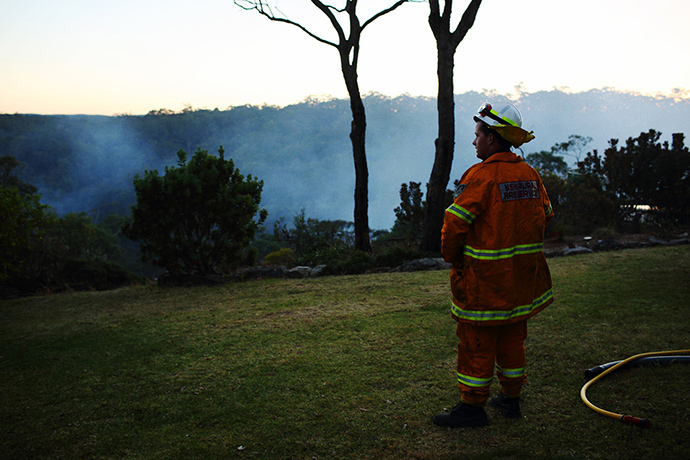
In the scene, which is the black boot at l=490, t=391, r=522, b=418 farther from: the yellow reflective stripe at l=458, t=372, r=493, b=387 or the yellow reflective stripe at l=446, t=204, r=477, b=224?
the yellow reflective stripe at l=446, t=204, r=477, b=224

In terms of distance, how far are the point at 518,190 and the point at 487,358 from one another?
96 centimetres

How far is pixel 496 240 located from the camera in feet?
7.70

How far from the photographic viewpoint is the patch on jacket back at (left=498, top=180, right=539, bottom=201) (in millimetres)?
2381

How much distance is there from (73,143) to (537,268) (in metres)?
60.5

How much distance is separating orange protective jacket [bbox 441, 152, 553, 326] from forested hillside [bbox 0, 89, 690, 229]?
42882 mm

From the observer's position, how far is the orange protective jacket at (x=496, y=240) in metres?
2.34

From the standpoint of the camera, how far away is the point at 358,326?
459 cm

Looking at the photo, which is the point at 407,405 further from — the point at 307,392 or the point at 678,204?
the point at 678,204

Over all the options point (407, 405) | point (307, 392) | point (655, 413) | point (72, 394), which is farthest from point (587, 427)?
point (72, 394)

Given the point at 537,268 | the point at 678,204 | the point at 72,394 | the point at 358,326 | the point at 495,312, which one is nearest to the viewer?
the point at 495,312

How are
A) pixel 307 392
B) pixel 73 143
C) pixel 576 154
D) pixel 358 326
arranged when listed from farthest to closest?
1. pixel 73 143
2. pixel 576 154
3. pixel 358 326
4. pixel 307 392

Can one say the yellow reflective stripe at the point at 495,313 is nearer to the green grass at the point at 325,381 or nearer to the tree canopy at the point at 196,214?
the green grass at the point at 325,381

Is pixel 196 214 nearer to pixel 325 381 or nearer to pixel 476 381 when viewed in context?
pixel 325 381

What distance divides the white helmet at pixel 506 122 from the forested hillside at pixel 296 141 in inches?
1688
